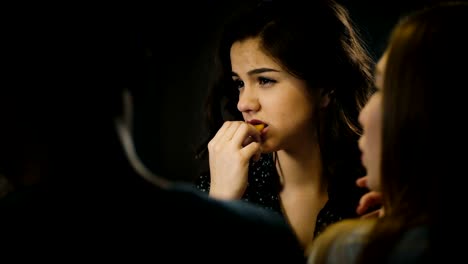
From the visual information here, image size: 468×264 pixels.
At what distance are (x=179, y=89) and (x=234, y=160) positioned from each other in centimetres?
→ 132

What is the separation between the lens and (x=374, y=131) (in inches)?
35.9

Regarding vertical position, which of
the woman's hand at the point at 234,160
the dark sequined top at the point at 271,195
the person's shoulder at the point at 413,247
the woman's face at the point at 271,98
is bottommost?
the dark sequined top at the point at 271,195

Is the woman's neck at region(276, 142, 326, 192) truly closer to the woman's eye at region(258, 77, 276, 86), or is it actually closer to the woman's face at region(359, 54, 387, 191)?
the woman's eye at region(258, 77, 276, 86)

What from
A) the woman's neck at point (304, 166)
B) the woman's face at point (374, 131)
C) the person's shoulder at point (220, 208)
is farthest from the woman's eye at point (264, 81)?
the person's shoulder at point (220, 208)

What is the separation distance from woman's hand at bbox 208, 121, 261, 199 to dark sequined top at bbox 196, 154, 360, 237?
0.58 feet

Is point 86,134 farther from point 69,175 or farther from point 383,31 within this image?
point 383,31

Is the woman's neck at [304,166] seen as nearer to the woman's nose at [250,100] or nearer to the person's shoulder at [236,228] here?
the woman's nose at [250,100]

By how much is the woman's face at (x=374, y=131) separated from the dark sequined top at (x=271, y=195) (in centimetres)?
61

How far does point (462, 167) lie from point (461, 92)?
0.12 meters

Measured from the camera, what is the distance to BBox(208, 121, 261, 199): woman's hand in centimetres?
150

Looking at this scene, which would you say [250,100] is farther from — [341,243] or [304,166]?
[341,243]

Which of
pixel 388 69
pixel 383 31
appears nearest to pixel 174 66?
pixel 383 31

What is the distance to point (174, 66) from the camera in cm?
274

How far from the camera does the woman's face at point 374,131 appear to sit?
903 mm
